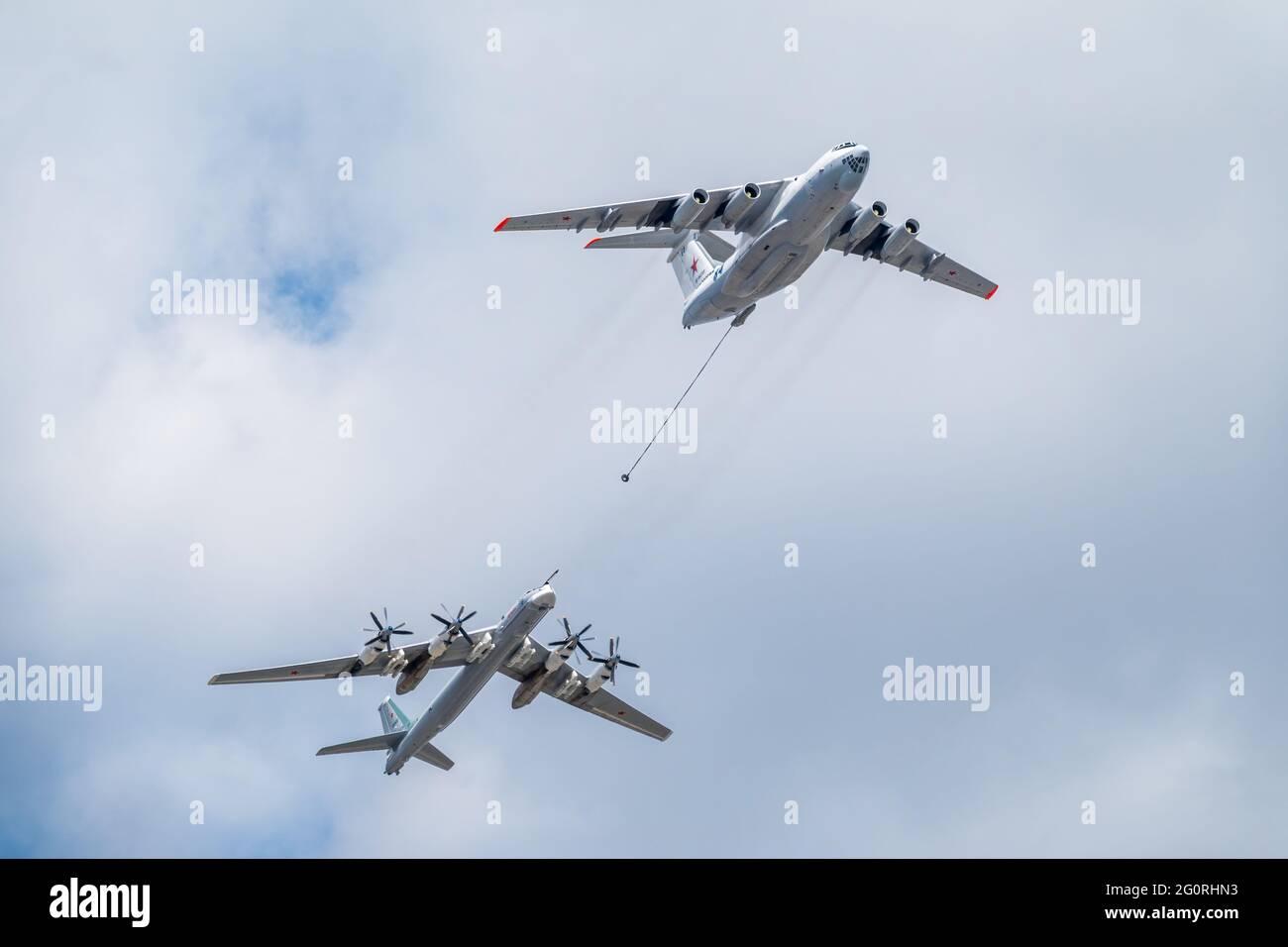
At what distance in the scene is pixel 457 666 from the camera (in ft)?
160

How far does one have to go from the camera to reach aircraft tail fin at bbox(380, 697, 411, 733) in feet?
164

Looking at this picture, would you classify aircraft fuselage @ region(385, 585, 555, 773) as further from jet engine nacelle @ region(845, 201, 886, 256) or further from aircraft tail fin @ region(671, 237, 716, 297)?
jet engine nacelle @ region(845, 201, 886, 256)

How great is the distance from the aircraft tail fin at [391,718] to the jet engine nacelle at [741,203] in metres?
18.6

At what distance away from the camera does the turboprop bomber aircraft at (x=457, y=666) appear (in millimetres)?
44344

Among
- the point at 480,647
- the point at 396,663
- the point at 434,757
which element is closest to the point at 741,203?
the point at 480,647

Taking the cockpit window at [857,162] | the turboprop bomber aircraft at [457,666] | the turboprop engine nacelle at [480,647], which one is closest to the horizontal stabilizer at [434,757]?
the turboprop bomber aircraft at [457,666]

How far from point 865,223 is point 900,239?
5.74 feet

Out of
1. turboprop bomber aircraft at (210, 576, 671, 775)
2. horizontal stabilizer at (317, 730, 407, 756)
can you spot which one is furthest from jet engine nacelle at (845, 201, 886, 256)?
horizontal stabilizer at (317, 730, 407, 756)

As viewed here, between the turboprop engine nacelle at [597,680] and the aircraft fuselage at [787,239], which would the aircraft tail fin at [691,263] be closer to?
the aircraft fuselage at [787,239]
